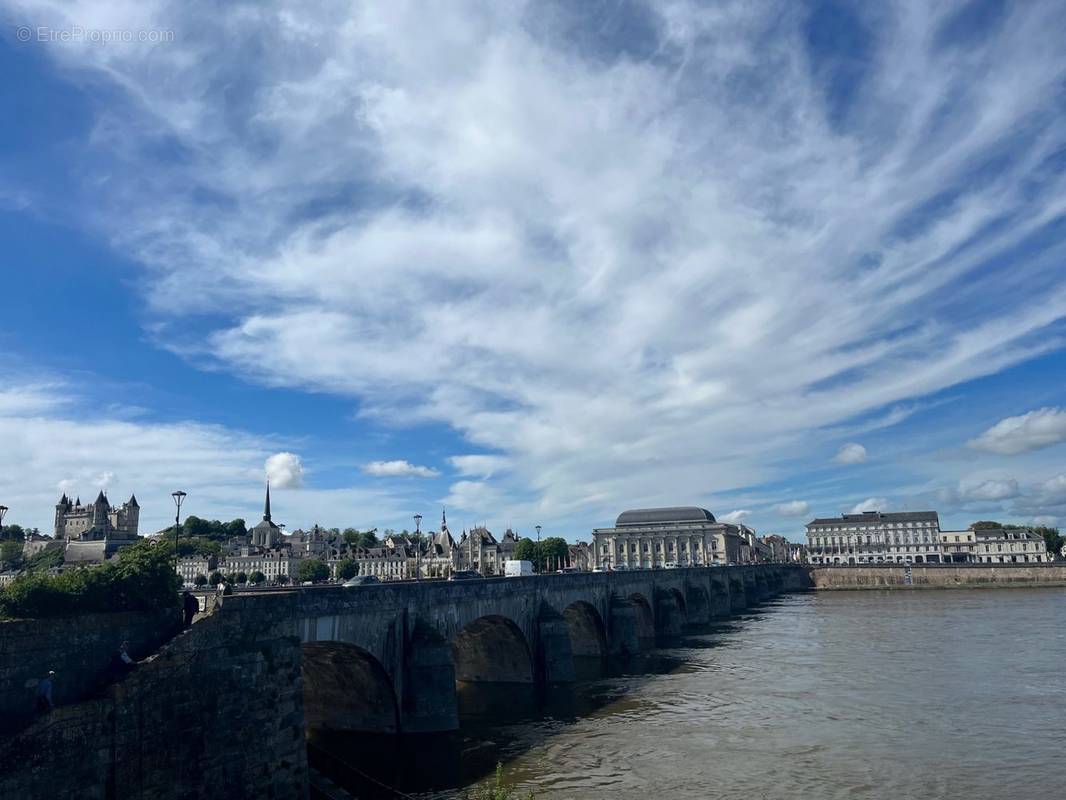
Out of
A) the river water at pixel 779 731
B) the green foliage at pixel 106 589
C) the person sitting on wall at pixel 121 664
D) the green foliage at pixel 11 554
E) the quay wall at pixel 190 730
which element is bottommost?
the river water at pixel 779 731

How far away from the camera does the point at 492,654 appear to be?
43.9m

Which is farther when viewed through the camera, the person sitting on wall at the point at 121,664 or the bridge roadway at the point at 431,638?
the bridge roadway at the point at 431,638

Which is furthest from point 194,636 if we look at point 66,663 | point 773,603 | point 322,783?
point 773,603

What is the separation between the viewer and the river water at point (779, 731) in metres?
24.7

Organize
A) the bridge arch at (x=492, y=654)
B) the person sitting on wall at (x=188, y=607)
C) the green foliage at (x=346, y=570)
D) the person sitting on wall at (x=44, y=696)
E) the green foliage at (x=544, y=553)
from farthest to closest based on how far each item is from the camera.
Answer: the green foliage at (x=544, y=553) → the green foliage at (x=346, y=570) → the bridge arch at (x=492, y=654) → the person sitting on wall at (x=188, y=607) → the person sitting on wall at (x=44, y=696)

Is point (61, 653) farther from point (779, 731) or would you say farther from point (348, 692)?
point (779, 731)

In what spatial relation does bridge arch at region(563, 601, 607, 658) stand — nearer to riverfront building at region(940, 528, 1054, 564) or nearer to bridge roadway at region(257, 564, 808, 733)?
bridge roadway at region(257, 564, 808, 733)

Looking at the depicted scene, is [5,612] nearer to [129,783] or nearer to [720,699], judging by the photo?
[129,783]

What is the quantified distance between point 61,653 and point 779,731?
26283 millimetres

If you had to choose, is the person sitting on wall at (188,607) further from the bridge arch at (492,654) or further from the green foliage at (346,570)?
the green foliage at (346,570)

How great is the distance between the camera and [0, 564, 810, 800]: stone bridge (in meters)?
17.1

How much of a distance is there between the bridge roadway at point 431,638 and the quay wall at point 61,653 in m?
2.50

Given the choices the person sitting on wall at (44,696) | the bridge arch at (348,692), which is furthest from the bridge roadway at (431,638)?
the person sitting on wall at (44,696)

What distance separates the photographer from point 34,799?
1594cm
